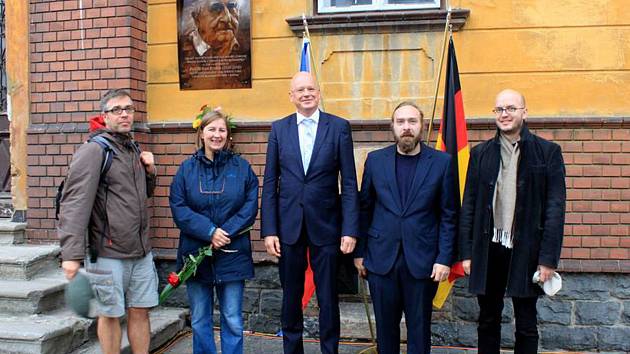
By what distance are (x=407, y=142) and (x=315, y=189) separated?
0.66m

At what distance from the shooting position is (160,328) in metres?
4.96

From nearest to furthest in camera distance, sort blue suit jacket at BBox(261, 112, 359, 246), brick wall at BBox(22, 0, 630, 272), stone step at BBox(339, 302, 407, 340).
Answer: blue suit jacket at BBox(261, 112, 359, 246), stone step at BBox(339, 302, 407, 340), brick wall at BBox(22, 0, 630, 272)

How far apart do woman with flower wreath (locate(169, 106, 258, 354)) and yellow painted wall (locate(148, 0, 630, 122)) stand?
143 cm

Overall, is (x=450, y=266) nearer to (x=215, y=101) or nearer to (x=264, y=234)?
(x=264, y=234)

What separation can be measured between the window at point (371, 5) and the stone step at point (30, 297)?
324 centimetres

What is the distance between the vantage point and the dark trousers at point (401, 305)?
145 inches

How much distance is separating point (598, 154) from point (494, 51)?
3.95 feet

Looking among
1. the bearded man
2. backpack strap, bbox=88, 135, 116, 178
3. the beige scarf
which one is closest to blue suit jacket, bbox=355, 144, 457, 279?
the bearded man

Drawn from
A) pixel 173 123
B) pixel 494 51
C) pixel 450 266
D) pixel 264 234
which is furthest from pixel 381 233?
pixel 173 123

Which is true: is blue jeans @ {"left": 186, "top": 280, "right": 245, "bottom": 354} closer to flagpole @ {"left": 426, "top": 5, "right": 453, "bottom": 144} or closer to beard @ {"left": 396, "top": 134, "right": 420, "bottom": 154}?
beard @ {"left": 396, "top": 134, "right": 420, "bottom": 154}

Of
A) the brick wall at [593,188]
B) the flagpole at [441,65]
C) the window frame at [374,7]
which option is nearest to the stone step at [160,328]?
the brick wall at [593,188]

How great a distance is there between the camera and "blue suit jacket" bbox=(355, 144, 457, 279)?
3648 millimetres

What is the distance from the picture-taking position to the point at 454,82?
15.4 feet

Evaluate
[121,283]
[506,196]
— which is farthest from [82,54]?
[506,196]
